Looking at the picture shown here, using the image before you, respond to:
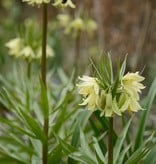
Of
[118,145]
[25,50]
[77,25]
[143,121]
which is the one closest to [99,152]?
[118,145]

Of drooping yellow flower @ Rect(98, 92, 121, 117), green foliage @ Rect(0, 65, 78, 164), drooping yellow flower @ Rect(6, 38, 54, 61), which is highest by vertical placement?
drooping yellow flower @ Rect(98, 92, 121, 117)

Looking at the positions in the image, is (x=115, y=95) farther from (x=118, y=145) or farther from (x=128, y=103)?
(x=118, y=145)

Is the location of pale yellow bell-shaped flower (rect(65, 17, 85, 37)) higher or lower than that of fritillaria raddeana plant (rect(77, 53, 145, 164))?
lower

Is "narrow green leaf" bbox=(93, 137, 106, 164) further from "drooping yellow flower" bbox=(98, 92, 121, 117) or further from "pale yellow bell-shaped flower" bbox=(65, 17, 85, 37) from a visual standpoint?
"pale yellow bell-shaped flower" bbox=(65, 17, 85, 37)

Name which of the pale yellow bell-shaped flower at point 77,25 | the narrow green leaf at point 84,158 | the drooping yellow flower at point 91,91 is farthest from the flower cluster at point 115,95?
the pale yellow bell-shaped flower at point 77,25

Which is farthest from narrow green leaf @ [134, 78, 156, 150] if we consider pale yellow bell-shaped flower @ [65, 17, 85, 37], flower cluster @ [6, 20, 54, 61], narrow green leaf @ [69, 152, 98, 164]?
pale yellow bell-shaped flower @ [65, 17, 85, 37]

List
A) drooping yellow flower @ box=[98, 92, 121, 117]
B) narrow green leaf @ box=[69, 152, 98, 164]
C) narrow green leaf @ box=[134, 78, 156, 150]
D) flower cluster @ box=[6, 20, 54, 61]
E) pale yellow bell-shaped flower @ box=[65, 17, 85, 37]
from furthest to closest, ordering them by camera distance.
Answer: pale yellow bell-shaped flower @ box=[65, 17, 85, 37]
flower cluster @ box=[6, 20, 54, 61]
narrow green leaf @ box=[134, 78, 156, 150]
narrow green leaf @ box=[69, 152, 98, 164]
drooping yellow flower @ box=[98, 92, 121, 117]

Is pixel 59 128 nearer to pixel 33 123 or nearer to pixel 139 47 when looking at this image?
pixel 33 123

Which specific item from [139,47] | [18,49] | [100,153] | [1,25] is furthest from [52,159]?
[1,25]
